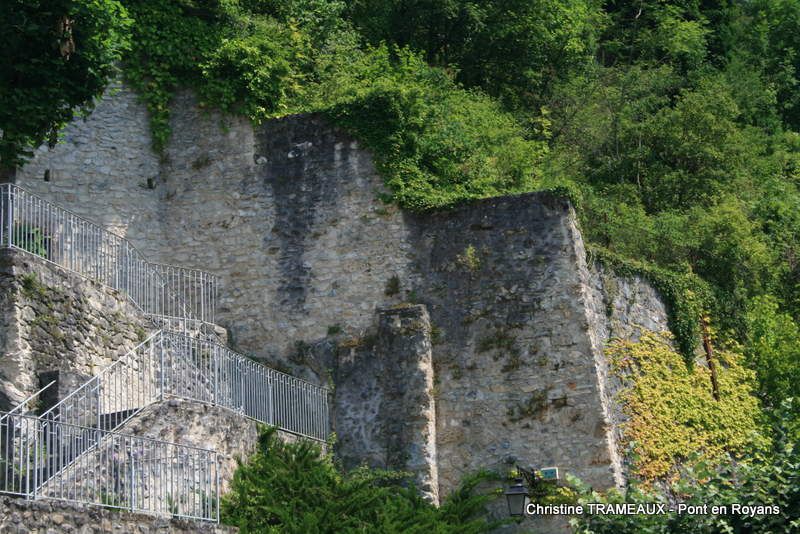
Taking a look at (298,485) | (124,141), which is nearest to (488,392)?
(298,485)

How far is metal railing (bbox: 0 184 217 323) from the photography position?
48.2ft

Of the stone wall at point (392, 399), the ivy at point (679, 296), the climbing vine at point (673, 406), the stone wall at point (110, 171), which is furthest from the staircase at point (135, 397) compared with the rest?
the ivy at point (679, 296)

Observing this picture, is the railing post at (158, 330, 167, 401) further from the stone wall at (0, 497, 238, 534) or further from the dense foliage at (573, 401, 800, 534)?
the dense foliage at (573, 401, 800, 534)

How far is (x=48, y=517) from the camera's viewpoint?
430 inches

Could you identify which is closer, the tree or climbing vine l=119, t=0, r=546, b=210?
the tree

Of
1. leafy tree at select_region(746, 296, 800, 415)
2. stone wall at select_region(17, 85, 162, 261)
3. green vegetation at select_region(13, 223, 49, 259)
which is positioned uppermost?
stone wall at select_region(17, 85, 162, 261)

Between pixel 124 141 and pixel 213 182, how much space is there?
61.1 inches

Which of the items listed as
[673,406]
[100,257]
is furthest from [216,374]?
[673,406]

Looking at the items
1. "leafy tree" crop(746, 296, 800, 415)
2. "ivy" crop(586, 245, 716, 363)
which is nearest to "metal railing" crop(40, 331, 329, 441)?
"ivy" crop(586, 245, 716, 363)

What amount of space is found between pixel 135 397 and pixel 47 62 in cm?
488

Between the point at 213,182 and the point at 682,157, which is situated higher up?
the point at 682,157

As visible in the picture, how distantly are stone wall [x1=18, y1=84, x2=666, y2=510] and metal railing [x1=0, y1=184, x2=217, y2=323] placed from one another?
1.40 feet

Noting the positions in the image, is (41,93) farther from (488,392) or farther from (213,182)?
(488,392)

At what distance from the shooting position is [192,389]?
1469 centimetres
